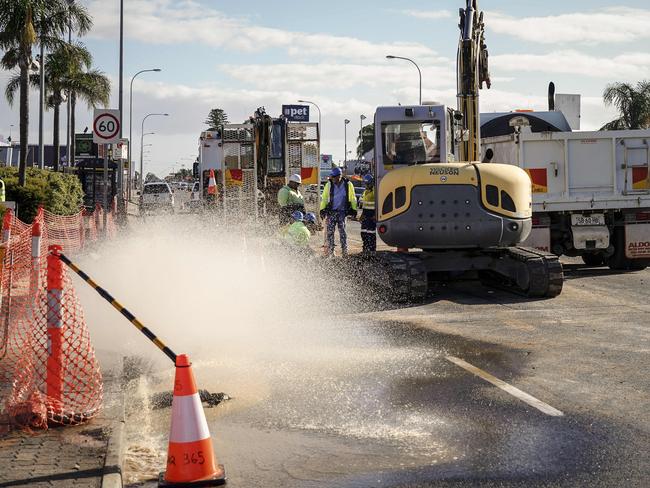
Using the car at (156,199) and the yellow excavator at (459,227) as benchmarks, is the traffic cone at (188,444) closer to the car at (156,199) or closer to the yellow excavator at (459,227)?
the yellow excavator at (459,227)

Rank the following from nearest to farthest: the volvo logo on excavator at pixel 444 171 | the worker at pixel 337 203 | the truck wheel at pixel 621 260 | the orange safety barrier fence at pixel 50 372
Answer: the orange safety barrier fence at pixel 50 372, the volvo logo on excavator at pixel 444 171, the truck wheel at pixel 621 260, the worker at pixel 337 203

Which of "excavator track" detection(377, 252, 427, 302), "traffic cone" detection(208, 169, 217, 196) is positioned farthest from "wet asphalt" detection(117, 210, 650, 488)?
"traffic cone" detection(208, 169, 217, 196)

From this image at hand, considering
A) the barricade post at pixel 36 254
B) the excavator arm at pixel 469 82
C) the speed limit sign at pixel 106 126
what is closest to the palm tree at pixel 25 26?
the speed limit sign at pixel 106 126

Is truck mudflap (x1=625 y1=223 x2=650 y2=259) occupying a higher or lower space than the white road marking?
higher

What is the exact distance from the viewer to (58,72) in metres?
55.7

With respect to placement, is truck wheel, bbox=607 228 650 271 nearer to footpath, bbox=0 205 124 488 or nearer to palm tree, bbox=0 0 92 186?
footpath, bbox=0 205 124 488

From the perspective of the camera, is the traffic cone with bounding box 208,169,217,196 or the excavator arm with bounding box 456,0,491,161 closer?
the excavator arm with bounding box 456,0,491,161

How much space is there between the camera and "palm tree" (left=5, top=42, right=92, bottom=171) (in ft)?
167

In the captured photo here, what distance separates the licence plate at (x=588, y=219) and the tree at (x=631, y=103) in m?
39.3

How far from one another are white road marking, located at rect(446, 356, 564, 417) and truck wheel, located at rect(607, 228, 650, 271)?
10134 millimetres

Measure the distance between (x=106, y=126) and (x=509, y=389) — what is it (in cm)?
1669

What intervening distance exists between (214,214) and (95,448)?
907 inches

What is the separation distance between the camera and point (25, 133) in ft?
133

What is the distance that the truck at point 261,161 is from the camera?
2714 centimetres
